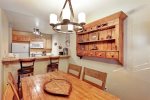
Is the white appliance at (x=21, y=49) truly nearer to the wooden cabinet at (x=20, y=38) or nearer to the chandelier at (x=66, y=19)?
the wooden cabinet at (x=20, y=38)

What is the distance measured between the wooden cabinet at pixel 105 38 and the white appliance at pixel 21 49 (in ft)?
11.9

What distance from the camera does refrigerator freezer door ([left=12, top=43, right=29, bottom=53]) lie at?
5215mm

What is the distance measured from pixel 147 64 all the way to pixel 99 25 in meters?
1.32

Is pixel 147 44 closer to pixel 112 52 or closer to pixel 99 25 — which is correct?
pixel 112 52

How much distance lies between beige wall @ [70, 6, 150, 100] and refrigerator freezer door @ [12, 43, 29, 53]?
4847 mm

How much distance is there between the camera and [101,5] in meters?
2.30

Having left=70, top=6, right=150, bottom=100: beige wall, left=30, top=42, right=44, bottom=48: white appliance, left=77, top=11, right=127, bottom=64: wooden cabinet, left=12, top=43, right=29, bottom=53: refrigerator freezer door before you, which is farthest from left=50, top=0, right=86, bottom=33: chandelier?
left=30, top=42, right=44, bottom=48: white appliance

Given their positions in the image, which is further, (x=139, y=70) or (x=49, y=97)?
(x=139, y=70)

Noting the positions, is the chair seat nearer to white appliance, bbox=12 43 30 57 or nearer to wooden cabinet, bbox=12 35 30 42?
white appliance, bbox=12 43 30 57

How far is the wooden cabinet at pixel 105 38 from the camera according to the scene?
2.10 m

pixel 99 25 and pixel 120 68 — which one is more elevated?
pixel 99 25

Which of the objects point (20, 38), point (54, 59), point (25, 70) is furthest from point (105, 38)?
point (20, 38)

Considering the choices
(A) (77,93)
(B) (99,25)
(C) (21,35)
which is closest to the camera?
(A) (77,93)

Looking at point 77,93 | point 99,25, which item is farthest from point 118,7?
point 77,93
